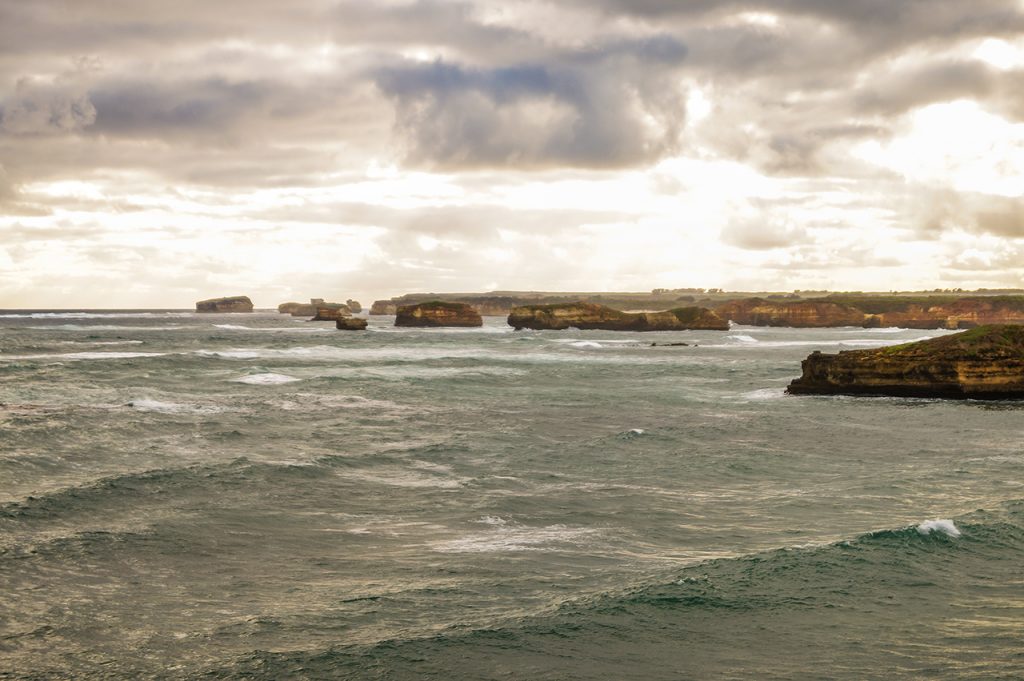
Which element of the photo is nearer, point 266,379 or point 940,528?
point 940,528

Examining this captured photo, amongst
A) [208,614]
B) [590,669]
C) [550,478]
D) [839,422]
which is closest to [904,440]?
[839,422]

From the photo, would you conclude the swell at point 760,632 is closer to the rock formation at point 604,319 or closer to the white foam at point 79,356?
the white foam at point 79,356

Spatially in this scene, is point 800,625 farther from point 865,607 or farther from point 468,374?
point 468,374

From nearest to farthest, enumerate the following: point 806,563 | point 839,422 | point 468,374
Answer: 1. point 806,563
2. point 839,422
3. point 468,374

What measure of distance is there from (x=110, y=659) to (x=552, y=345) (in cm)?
9639

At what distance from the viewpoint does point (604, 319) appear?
520 feet

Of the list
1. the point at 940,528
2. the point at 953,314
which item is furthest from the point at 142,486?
the point at 953,314

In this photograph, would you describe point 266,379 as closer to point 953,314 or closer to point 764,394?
point 764,394

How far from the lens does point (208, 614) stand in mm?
13664

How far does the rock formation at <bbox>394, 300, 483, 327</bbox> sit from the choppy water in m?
131

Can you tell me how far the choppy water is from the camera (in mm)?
12258

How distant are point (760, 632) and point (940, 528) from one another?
692 centimetres

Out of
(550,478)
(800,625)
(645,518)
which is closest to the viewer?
(800,625)

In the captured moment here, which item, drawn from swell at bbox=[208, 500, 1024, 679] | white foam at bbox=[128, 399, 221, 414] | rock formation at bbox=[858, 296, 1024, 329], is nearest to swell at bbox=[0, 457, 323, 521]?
swell at bbox=[208, 500, 1024, 679]
